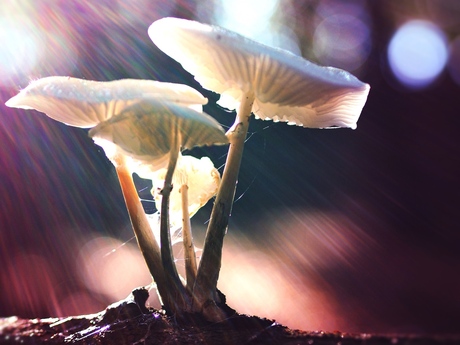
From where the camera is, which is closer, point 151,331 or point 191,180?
point 151,331

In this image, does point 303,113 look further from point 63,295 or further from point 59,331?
point 63,295

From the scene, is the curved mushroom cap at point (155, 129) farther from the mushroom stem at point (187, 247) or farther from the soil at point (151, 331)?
the soil at point (151, 331)

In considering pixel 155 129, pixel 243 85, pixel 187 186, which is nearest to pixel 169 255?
pixel 187 186

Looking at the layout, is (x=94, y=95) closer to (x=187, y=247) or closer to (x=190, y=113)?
(x=190, y=113)

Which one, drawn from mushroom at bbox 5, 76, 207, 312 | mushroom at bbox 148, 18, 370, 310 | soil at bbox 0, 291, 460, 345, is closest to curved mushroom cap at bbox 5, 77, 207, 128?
mushroom at bbox 5, 76, 207, 312

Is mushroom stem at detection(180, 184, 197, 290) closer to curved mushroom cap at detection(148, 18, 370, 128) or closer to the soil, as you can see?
the soil

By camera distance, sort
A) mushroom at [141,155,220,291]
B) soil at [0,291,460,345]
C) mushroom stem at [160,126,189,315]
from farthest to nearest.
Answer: mushroom at [141,155,220,291], mushroom stem at [160,126,189,315], soil at [0,291,460,345]
